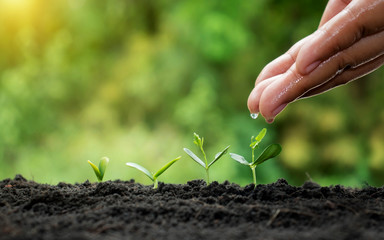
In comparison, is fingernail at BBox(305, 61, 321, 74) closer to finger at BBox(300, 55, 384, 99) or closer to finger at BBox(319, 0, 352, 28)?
finger at BBox(300, 55, 384, 99)

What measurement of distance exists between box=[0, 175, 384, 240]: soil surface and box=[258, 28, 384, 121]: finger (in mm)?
270

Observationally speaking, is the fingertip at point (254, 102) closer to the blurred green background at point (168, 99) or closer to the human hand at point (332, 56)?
the human hand at point (332, 56)

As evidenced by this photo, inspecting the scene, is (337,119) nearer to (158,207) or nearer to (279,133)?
(279,133)

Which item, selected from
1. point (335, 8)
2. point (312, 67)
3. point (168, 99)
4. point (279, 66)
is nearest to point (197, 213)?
point (312, 67)

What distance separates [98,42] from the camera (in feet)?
15.4

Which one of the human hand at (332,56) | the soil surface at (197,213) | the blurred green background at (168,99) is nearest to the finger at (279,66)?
the human hand at (332,56)

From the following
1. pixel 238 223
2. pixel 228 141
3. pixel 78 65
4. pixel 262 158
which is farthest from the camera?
pixel 78 65

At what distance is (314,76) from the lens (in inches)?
45.8

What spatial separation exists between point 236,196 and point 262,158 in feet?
0.76

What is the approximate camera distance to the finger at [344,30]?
1022 millimetres

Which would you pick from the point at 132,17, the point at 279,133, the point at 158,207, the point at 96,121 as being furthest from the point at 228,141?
the point at 158,207

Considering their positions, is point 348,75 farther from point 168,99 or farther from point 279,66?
point 168,99

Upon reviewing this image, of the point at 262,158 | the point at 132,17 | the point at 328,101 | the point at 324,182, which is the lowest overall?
the point at 262,158

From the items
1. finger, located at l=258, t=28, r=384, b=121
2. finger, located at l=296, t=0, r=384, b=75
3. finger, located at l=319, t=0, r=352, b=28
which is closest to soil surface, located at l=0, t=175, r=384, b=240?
finger, located at l=258, t=28, r=384, b=121
